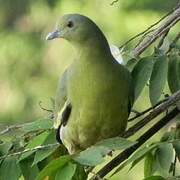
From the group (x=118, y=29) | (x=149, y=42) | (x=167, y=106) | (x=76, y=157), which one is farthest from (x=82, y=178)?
(x=118, y=29)

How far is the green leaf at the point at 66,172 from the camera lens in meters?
1.98

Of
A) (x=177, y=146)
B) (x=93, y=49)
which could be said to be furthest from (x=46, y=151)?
(x=177, y=146)

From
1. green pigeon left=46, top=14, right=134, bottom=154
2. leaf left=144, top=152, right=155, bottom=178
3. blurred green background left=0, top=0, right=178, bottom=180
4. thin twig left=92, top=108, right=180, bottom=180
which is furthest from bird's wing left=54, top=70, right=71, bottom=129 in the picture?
blurred green background left=0, top=0, right=178, bottom=180

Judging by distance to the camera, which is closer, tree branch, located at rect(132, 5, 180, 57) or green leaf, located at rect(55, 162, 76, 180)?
green leaf, located at rect(55, 162, 76, 180)

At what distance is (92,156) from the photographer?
Answer: 199cm

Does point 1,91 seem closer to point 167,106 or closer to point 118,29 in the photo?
point 118,29

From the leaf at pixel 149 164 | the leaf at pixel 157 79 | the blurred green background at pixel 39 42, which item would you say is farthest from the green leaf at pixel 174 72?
the blurred green background at pixel 39 42

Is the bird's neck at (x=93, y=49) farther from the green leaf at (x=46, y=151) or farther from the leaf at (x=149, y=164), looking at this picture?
the leaf at (x=149, y=164)

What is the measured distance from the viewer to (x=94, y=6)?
625cm

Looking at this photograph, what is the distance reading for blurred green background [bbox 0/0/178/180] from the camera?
6066 millimetres

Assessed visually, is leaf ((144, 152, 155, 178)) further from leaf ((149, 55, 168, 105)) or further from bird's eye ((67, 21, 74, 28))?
bird's eye ((67, 21, 74, 28))

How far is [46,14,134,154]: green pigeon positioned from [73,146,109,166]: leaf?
36cm

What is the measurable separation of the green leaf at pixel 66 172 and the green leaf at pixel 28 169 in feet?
1.36

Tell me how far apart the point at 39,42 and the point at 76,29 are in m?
4.43
